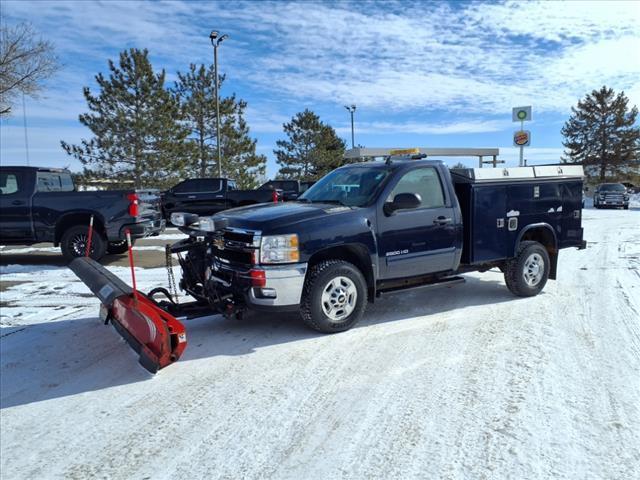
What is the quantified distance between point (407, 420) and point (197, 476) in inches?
55.5

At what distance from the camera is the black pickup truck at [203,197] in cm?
1841

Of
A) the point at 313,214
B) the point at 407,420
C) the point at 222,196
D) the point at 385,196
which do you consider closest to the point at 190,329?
the point at 313,214

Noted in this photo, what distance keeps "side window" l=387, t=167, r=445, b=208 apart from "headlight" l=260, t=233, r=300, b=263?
1.46 metres

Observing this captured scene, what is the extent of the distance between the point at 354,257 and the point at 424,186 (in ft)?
4.19

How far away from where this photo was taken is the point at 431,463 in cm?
290

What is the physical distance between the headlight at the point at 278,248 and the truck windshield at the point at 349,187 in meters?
1.04

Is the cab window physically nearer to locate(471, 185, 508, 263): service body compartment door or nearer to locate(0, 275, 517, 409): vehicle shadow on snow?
locate(0, 275, 517, 409): vehicle shadow on snow

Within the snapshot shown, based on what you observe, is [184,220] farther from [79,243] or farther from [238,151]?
[238,151]

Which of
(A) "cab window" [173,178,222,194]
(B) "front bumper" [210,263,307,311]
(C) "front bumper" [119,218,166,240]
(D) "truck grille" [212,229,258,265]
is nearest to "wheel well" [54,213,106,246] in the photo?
(C) "front bumper" [119,218,166,240]

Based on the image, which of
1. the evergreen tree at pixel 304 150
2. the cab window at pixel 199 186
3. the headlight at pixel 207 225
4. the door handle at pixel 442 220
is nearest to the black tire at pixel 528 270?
the door handle at pixel 442 220

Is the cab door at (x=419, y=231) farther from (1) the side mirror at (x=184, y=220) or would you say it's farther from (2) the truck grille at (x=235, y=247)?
(1) the side mirror at (x=184, y=220)

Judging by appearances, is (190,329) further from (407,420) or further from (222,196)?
(222,196)

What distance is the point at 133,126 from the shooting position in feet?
91.4

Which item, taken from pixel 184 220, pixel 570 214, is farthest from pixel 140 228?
pixel 570 214
